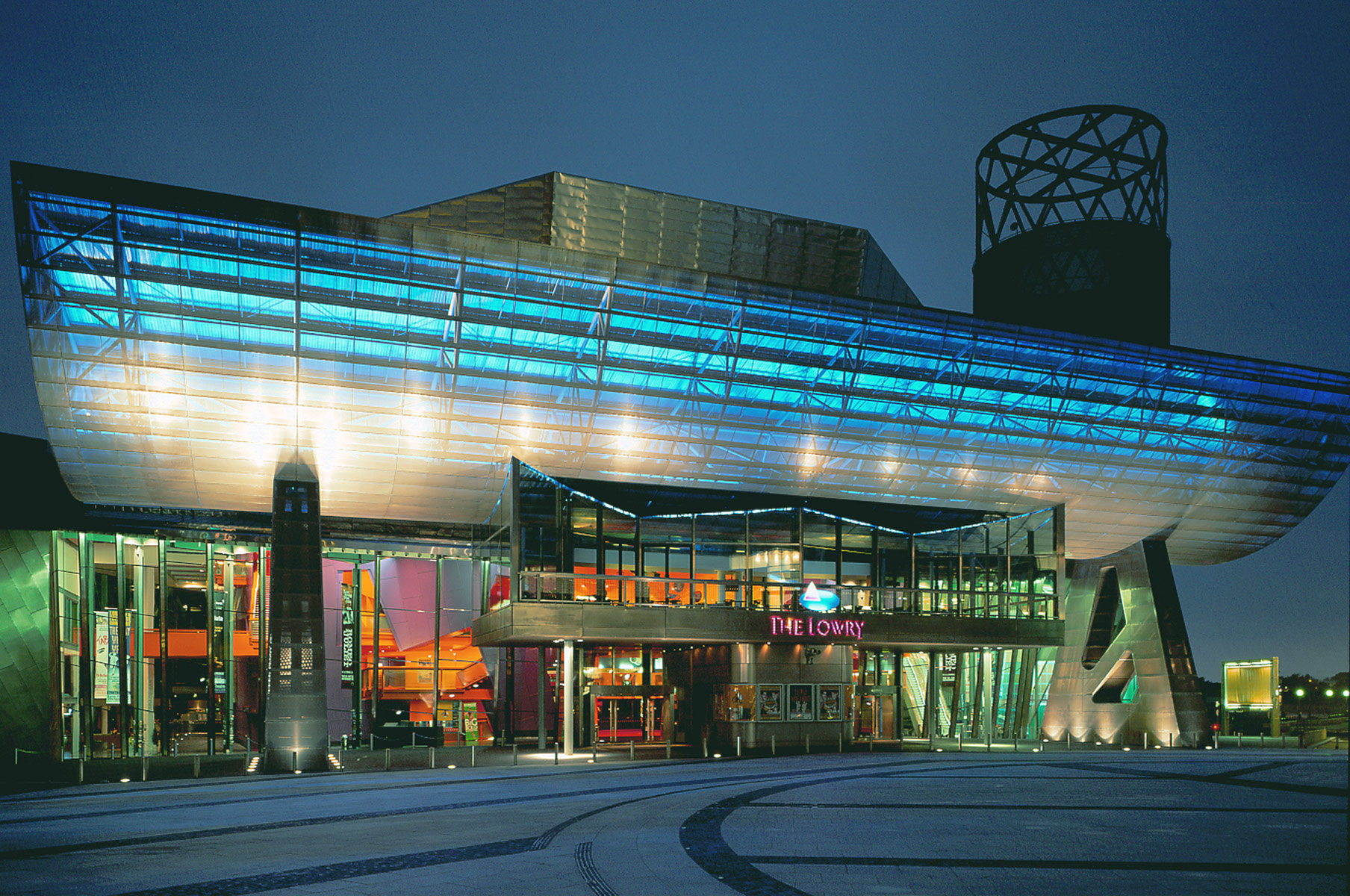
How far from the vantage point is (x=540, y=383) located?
39.6 metres

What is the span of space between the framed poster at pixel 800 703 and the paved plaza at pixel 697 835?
1371 centimetres

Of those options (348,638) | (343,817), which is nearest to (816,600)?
(348,638)

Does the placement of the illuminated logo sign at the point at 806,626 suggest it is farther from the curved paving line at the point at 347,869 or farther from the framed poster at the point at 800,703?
the curved paving line at the point at 347,869

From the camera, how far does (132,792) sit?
25.7 meters

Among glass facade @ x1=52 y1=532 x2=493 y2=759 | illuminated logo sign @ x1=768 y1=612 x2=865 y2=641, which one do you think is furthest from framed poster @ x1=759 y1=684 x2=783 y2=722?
glass facade @ x1=52 y1=532 x2=493 y2=759

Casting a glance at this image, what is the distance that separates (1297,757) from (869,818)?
1064 inches

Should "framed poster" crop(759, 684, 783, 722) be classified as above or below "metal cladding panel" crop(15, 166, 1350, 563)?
below

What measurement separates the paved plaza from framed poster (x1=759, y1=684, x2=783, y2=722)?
528 inches

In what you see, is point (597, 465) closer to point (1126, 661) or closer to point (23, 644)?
point (23, 644)

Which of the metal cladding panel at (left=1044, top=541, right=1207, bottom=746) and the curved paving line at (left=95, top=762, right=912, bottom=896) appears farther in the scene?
the metal cladding panel at (left=1044, top=541, right=1207, bottom=746)

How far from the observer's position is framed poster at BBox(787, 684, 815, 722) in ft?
140

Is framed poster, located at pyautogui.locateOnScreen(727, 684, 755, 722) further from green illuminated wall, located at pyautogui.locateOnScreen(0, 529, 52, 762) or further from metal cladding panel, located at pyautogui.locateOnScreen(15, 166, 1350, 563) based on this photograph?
green illuminated wall, located at pyautogui.locateOnScreen(0, 529, 52, 762)

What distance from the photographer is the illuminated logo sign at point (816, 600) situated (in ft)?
146

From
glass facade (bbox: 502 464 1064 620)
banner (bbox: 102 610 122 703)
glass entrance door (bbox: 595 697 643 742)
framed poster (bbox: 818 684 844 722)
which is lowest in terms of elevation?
glass entrance door (bbox: 595 697 643 742)
